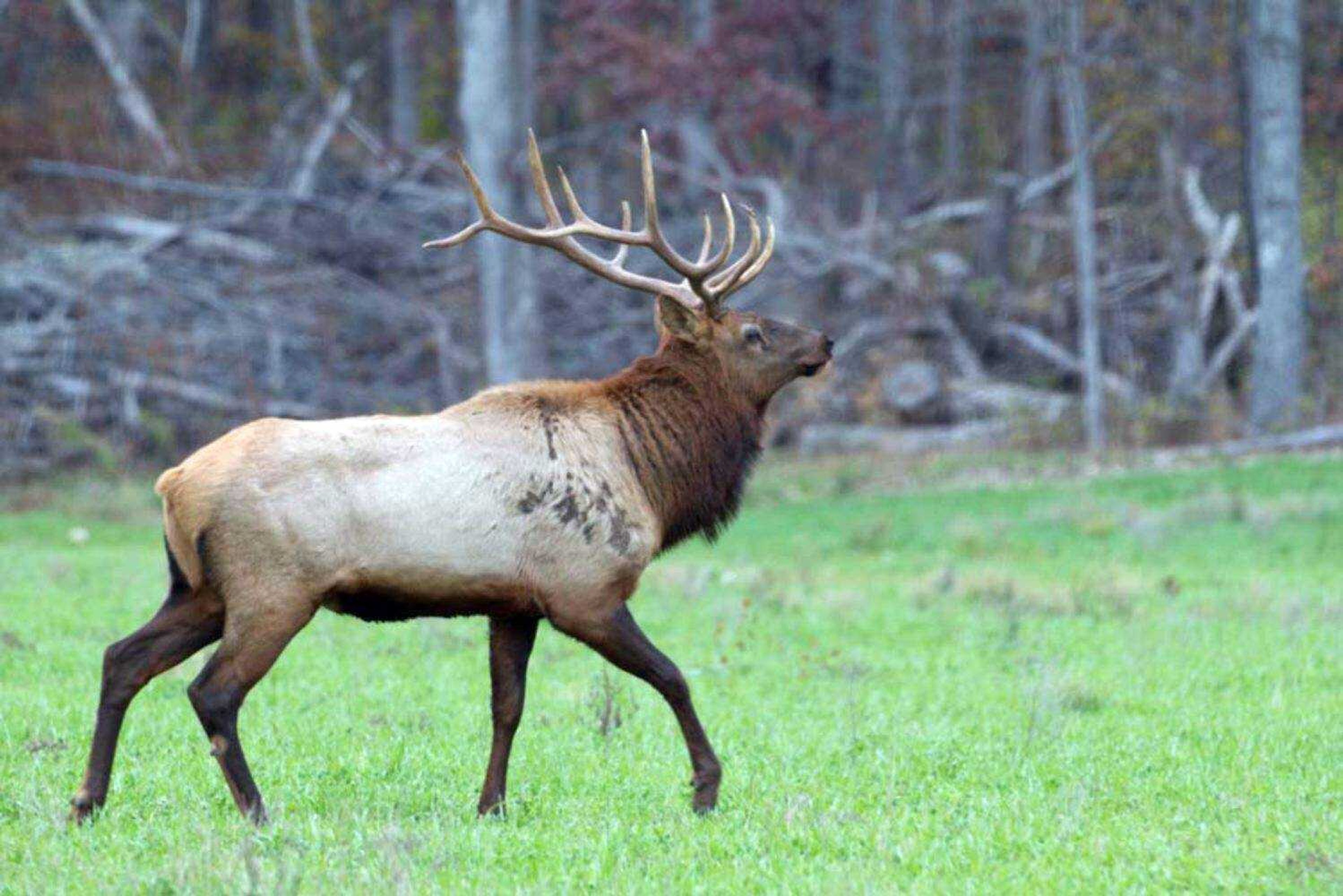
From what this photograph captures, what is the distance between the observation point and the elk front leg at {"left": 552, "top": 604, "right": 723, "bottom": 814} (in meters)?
6.62

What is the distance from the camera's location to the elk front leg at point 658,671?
21.7 feet

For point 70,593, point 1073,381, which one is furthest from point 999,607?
point 1073,381

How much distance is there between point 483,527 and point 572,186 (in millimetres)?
24164

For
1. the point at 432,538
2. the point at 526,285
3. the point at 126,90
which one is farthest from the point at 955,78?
the point at 432,538

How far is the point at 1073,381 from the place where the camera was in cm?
2525

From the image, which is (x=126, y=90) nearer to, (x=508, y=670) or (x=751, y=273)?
(x=751, y=273)

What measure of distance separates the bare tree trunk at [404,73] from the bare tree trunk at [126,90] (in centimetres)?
459

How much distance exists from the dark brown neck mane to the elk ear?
48mm

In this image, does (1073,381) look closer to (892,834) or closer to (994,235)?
(994,235)

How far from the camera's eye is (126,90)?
30.2 m

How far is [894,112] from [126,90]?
40.5 feet

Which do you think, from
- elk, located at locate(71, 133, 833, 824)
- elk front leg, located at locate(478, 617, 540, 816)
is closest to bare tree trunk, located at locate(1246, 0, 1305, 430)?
elk, located at locate(71, 133, 833, 824)

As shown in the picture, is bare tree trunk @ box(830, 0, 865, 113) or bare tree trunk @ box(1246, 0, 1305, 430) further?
bare tree trunk @ box(830, 0, 865, 113)

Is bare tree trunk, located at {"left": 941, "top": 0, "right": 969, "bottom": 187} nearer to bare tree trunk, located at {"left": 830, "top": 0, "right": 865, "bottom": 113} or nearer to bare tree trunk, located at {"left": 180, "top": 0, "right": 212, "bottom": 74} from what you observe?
bare tree trunk, located at {"left": 830, "top": 0, "right": 865, "bottom": 113}
